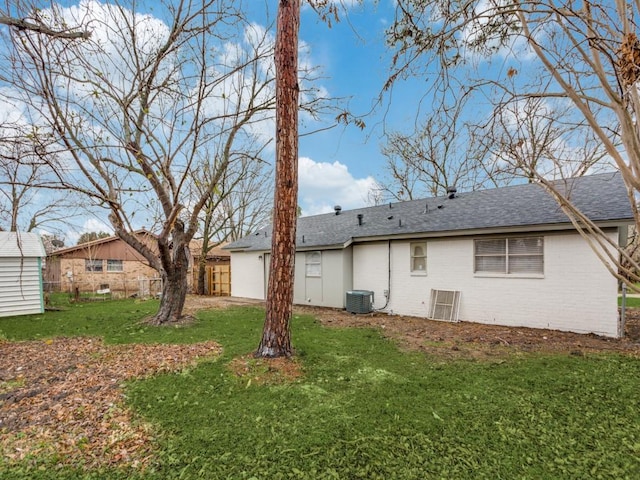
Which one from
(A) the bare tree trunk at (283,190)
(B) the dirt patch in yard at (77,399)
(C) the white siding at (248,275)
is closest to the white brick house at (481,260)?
(C) the white siding at (248,275)

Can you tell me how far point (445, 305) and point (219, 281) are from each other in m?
12.9

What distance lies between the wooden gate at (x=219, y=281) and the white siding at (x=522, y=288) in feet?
32.8

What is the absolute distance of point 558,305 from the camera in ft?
24.8

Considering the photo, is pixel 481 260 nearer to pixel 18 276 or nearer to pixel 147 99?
pixel 147 99

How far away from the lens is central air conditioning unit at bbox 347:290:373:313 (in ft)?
34.4

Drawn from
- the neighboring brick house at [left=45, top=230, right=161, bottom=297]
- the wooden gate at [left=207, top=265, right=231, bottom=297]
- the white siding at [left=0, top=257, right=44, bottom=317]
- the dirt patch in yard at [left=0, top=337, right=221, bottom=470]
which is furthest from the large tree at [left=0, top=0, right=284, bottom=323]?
the neighboring brick house at [left=45, top=230, right=161, bottom=297]

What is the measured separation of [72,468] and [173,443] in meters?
0.74

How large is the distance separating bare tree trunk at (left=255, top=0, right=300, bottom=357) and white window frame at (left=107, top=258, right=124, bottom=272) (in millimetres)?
21498

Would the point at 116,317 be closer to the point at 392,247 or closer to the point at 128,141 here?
the point at 128,141

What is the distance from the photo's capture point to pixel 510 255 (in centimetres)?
831

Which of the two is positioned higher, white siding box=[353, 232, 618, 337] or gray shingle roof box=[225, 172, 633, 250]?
gray shingle roof box=[225, 172, 633, 250]

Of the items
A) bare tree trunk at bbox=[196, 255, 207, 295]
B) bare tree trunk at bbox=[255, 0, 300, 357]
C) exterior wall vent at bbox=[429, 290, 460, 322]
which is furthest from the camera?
bare tree trunk at bbox=[196, 255, 207, 295]

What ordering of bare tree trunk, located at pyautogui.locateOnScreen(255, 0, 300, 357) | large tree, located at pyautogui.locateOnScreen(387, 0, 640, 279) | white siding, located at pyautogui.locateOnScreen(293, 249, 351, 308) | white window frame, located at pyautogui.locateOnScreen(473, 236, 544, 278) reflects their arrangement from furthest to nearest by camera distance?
white siding, located at pyautogui.locateOnScreen(293, 249, 351, 308) → white window frame, located at pyautogui.locateOnScreen(473, 236, 544, 278) → bare tree trunk, located at pyautogui.locateOnScreen(255, 0, 300, 357) → large tree, located at pyautogui.locateOnScreen(387, 0, 640, 279)

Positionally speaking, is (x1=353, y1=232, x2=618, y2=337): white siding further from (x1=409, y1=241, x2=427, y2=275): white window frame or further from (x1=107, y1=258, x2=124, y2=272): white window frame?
(x1=107, y1=258, x2=124, y2=272): white window frame
